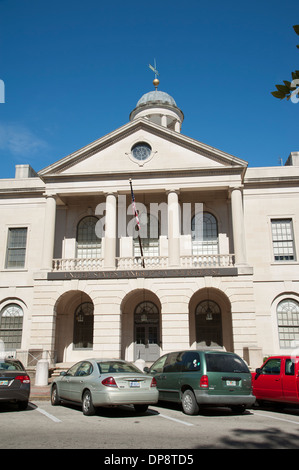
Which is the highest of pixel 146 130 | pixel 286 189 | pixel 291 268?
pixel 146 130

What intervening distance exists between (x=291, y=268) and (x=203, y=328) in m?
6.05

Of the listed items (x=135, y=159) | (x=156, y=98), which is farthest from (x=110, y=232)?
(x=156, y=98)

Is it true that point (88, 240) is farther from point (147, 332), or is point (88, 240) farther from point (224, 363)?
point (224, 363)

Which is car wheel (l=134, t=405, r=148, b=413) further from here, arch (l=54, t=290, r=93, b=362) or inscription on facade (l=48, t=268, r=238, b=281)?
arch (l=54, t=290, r=93, b=362)

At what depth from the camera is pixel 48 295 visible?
900 inches

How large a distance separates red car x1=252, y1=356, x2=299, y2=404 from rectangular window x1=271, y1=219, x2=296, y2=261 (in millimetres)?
12851

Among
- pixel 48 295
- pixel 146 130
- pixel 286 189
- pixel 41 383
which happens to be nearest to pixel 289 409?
pixel 41 383

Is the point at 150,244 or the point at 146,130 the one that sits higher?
the point at 146,130

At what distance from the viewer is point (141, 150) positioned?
25016 millimetres

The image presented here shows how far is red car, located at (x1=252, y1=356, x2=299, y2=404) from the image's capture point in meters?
11.5

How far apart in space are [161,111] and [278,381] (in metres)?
31.7

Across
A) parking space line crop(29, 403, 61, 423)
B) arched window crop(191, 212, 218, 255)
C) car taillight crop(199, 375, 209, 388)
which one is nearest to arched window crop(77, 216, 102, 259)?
arched window crop(191, 212, 218, 255)

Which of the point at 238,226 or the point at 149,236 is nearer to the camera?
the point at 238,226

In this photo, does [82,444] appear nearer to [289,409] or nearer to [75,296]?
[289,409]
